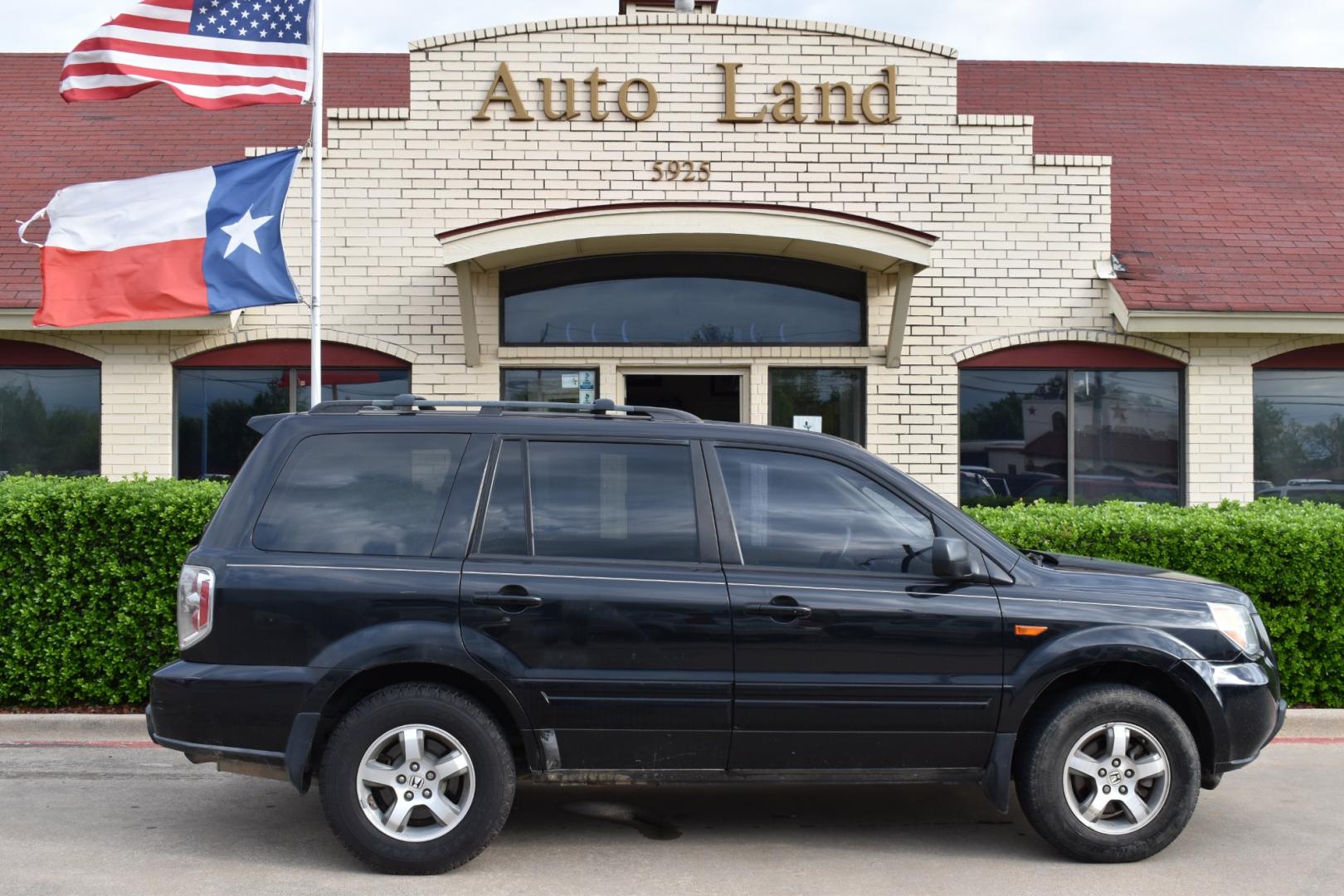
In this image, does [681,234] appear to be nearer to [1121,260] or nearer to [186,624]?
[1121,260]

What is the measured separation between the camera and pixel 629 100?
1109cm

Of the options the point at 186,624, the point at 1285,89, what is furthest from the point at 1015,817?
the point at 1285,89

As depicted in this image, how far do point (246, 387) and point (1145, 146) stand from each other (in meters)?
9.19

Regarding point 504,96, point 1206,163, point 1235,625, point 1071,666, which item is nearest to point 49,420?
point 504,96

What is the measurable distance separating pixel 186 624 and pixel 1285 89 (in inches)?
536

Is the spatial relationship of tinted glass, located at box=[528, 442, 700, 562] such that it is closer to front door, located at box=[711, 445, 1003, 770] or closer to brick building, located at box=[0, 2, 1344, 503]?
front door, located at box=[711, 445, 1003, 770]

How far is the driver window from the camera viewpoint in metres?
5.51

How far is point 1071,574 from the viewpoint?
18.5 ft

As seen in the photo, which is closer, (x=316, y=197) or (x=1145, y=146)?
(x=316, y=197)

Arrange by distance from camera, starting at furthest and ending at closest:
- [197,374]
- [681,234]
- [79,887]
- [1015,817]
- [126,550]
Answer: [197,374]
[681,234]
[126,550]
[1015,817]
[79,887]

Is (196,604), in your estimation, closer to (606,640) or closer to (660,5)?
(606,640)

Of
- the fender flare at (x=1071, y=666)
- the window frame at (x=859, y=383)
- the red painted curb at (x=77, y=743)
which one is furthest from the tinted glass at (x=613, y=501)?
the window frame at (x=859, y=383)

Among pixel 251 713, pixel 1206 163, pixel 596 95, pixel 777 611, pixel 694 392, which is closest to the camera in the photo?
pixel 251 713

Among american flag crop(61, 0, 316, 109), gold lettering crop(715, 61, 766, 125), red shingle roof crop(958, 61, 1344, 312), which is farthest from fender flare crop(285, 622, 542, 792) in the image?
red shingle roof crop(958, 61, 1344, 312)
